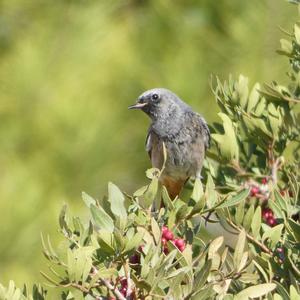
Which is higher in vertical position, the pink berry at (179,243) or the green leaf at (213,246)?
the pink berry at (179,243)

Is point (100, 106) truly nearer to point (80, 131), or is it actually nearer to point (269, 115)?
point (80, 131)

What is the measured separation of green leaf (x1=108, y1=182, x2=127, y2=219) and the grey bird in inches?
65.0

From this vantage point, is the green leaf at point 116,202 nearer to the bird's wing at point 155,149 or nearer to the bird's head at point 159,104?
the bird's wing at point 155,149

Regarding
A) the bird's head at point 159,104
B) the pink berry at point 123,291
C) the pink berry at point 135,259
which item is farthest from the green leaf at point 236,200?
the bird's head at point 159,104

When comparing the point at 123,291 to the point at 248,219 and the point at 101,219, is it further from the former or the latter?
the point at 248,219

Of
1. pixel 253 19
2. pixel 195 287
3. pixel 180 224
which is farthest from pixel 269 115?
pixel 253 19

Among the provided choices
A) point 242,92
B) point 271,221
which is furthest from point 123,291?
point 242,92

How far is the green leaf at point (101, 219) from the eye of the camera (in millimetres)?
2599

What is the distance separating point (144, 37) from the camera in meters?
9.08

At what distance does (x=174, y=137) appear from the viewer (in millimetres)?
4781

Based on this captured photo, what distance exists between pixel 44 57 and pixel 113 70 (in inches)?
28.3

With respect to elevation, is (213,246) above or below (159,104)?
below

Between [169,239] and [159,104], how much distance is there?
7.58 ft

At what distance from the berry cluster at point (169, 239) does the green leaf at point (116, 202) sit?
143 mm
